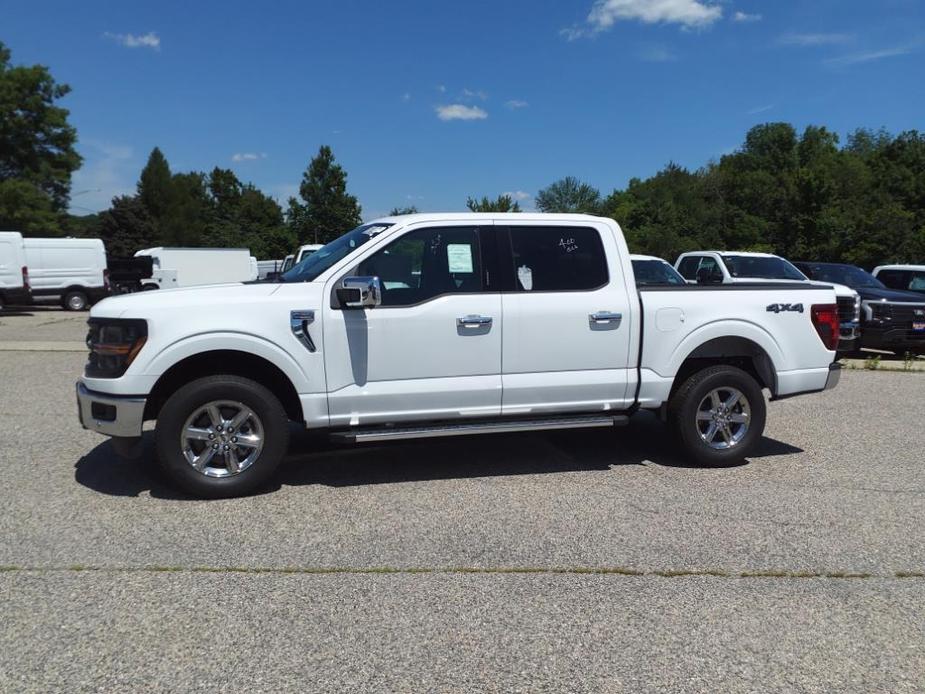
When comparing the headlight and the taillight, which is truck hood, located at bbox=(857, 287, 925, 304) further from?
the headlight

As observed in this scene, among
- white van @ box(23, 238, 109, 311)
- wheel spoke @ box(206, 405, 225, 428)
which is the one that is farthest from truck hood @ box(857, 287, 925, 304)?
white van @ box(23, 238, 109, 311)

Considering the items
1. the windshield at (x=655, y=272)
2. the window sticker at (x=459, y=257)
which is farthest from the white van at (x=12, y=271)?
the window sticker at (x=459, y=257)

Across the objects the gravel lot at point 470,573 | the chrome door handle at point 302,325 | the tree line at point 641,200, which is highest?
the tree line at point 641,200

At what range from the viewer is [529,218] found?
229 inches

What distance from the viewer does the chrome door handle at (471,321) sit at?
537cm

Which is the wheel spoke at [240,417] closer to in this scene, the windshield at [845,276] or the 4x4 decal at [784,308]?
the 4x4 decal at [784,308]

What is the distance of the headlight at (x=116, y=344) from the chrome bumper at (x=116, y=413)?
6.4 inches

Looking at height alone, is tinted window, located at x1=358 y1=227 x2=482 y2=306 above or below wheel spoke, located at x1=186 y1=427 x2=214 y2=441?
above

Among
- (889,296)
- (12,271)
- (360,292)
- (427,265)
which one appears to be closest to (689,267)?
(889,296)

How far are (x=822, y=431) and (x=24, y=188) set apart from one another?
4871cm

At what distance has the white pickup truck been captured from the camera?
16.5 ft

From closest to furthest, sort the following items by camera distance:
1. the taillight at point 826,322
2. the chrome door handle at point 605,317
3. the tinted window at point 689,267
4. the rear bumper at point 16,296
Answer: the chrome door handle at point 605,317 → the taillight at point 826,322 → the tinted window at point 689,267 → the rear bumper at point 16,296

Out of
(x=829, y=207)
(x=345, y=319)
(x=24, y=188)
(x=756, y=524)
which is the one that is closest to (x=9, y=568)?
(x=345, y=319)

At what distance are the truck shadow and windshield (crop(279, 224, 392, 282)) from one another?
154 centimetres
